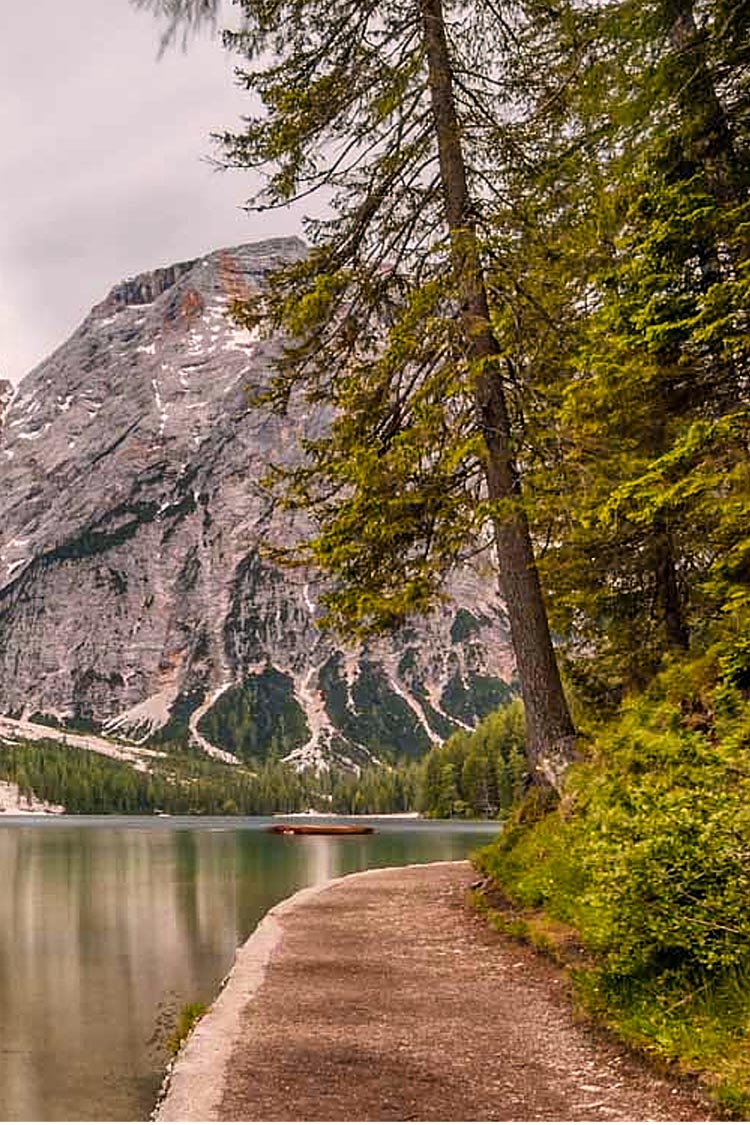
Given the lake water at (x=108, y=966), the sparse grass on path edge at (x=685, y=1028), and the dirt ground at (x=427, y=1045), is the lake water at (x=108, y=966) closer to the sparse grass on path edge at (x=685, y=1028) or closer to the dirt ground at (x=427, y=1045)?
the dirt ground at (x=427, y=1045)

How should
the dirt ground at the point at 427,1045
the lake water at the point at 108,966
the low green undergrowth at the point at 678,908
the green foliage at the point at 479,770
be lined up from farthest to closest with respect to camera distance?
the green foliage at the point at 479,770, the lake water at the point at 108,966, the low green undergrowth at the point at 678,908, the dirt ground at the point at 427,1045

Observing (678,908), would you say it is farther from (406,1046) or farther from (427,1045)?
(406,1046)

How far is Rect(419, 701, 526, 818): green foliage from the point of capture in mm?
117875

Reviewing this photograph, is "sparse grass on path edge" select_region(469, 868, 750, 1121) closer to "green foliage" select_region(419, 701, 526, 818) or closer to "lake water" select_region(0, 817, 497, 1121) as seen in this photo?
"lake water" select_region(0, 817, 497, 1121)

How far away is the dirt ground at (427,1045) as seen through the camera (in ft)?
17.6

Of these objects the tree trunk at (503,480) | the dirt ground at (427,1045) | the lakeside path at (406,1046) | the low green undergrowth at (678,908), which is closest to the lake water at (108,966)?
the lakeside path at (406,1046)

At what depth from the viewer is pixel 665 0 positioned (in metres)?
11.7

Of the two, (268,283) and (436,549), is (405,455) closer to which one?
(436,549)

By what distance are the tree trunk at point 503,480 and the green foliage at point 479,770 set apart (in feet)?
335

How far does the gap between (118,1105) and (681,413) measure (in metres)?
10.1

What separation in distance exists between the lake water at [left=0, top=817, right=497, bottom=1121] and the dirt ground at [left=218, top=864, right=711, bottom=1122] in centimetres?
224

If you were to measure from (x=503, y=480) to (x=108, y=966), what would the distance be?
11965mm

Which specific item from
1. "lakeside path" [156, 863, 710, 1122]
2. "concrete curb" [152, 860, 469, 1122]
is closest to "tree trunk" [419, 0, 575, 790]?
"lakeside path" [156, 863, 710, 1122]

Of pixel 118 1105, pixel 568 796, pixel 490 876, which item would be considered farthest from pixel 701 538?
pixel 118 1105
